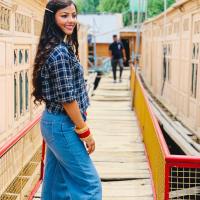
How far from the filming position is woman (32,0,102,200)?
124 inches

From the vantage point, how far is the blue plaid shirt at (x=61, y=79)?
312 centimetres

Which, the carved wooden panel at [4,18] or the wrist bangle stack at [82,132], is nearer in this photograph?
the wrist bangle stack at [82,132]

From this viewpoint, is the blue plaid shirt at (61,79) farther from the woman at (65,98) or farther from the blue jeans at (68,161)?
the blue jeans at (68,161)

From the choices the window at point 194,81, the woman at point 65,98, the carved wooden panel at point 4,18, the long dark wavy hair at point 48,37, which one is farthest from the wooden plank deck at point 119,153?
the long dark wavy hair at point 48,37

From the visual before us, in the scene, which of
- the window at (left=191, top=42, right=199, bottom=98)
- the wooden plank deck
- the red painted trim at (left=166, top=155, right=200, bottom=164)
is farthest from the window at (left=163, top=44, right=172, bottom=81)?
the red painted trim at (left=166, top=155, right=200, bottom=164)

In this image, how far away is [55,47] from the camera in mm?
3184

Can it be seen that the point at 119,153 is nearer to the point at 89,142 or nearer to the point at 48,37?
the point at 89,142

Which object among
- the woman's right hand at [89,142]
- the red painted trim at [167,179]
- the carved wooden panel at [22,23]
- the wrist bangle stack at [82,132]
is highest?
the carved wooden panel at [22,23]

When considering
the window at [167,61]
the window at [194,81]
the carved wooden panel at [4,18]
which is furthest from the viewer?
the window at [167,61]

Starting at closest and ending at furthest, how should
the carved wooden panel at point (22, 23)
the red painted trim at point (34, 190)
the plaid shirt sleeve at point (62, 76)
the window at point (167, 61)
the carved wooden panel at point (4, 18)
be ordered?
the plaid shirt sleeve at point (62, 76) < the red painted trim at point (34, 190) < the carved wooden panel at point (4, 18) < the carved wooden panel at point (22, 23) < the window at point (167, 61)

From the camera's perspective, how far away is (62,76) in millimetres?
3113

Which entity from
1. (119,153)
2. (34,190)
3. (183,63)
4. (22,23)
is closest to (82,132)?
(34,190)

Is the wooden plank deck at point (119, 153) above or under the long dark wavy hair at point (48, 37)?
under

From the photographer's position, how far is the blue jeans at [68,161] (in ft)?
10.6
